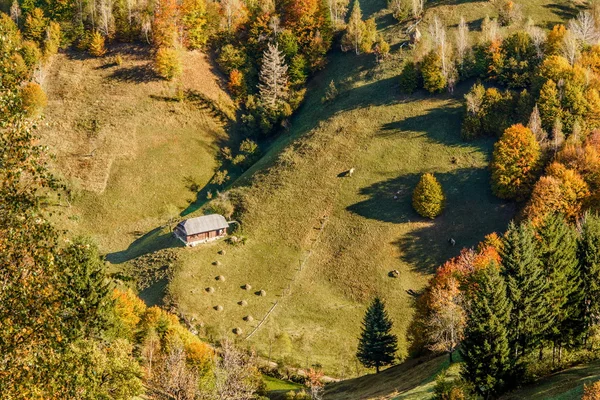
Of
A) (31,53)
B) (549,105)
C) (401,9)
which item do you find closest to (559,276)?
(549,105)

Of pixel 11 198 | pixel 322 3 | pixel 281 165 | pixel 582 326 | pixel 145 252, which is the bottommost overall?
pixel 145 252

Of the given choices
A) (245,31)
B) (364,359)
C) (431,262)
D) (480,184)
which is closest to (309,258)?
(431,262)

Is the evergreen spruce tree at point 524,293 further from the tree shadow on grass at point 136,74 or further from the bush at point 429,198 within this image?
the tree shadow on grass at point 136,74

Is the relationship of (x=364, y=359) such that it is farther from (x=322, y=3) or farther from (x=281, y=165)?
(x=322, y=3)

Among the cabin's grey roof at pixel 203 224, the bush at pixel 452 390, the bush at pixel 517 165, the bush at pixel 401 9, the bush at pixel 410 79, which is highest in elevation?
the bush at pixel 401 9

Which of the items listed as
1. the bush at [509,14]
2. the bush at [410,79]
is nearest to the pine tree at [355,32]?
the bush at [410,79]

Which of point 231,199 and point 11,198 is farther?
point 231,199
